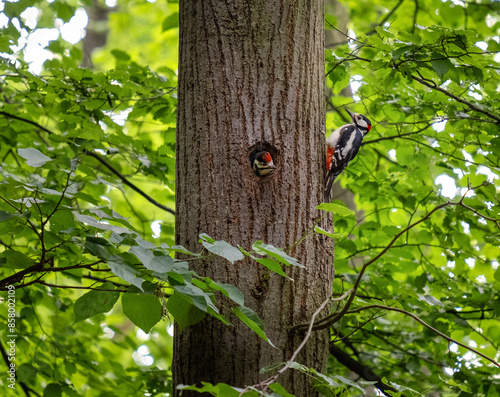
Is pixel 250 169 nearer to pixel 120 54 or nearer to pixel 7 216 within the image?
pixel 7 216

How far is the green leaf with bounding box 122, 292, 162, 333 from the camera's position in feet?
4.18

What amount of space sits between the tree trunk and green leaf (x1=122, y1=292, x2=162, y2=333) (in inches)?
12.0

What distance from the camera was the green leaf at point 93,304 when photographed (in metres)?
1.28

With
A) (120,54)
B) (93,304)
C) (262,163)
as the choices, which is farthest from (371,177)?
(93,304)

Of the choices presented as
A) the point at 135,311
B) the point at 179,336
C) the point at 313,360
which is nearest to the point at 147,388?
the point at 179,336

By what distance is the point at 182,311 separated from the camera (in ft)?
4.41

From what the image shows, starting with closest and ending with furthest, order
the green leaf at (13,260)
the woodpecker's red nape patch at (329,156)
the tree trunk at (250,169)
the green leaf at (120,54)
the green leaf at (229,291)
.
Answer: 1. the green leaf at (229,291)
2. the green leaf at (13,260)
3. the tree trunk at (250,169)
4. the woodpecker's red nape patch at (329,156)
5. the green leaf at (120,54)

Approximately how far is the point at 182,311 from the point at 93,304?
0.80 ft

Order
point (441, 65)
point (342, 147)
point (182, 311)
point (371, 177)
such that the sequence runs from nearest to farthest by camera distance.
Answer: point (182, 311) → point (441, 65) → point (342, 147) → point (371, 177)

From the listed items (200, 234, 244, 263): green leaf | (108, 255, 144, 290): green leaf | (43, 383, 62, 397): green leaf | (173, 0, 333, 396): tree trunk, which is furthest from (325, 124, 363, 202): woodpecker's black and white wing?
(43, 383, 62, 397): green leaf

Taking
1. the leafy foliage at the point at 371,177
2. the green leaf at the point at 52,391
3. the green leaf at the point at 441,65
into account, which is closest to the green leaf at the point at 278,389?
the leafy foliage at the point at 371,177

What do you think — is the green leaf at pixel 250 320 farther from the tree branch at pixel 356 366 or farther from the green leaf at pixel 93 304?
the tree branch at pixel 356 366

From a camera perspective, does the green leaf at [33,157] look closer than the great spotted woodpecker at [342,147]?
Yes

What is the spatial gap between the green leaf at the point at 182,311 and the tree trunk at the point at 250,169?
200mm
